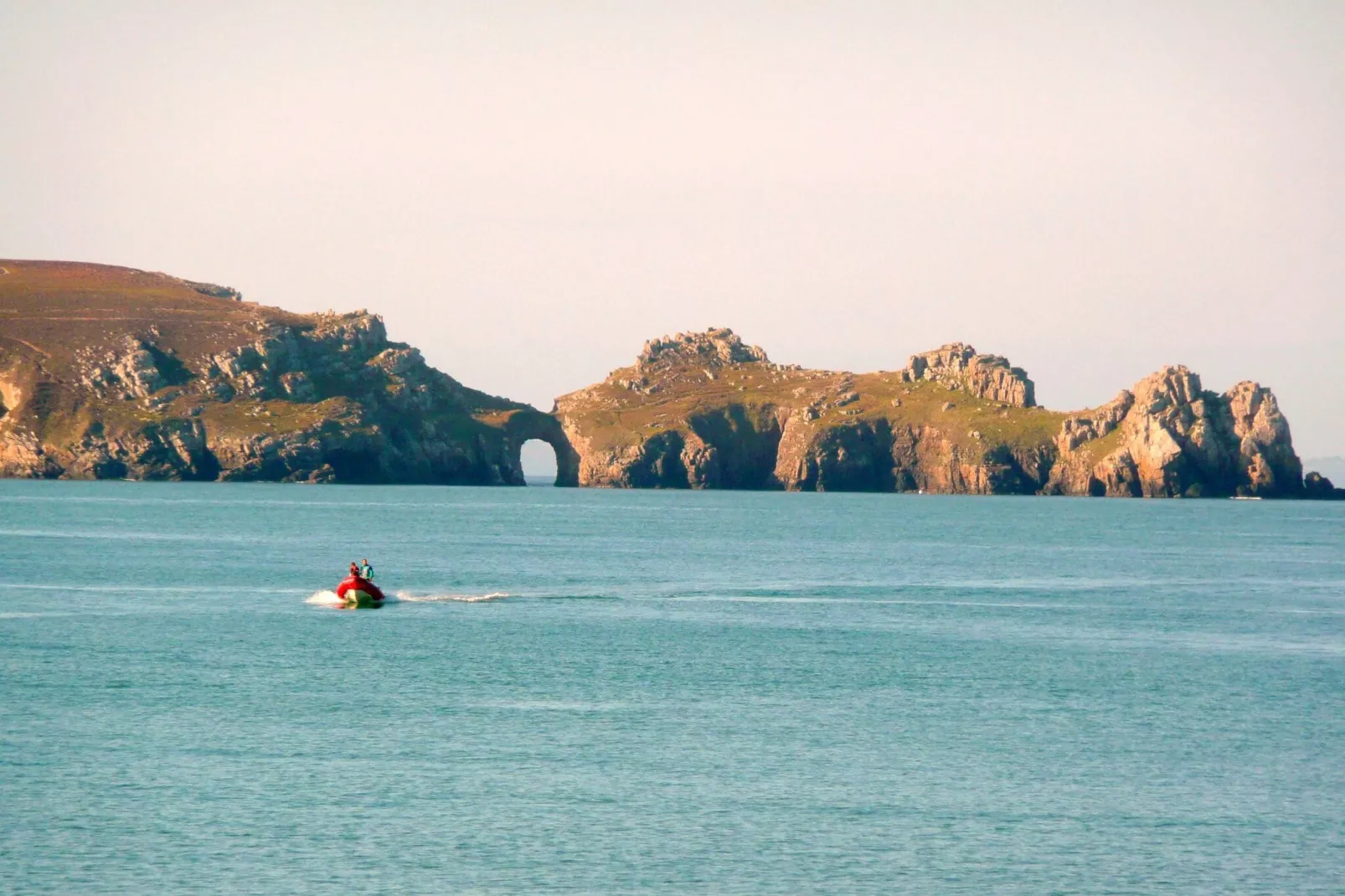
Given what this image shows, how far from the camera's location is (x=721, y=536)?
155m

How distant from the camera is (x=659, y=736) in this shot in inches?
1907

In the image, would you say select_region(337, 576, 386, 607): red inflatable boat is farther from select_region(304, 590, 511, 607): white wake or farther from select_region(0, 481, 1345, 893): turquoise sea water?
select_region(0, 481, 1345, 893): turquoise sea water

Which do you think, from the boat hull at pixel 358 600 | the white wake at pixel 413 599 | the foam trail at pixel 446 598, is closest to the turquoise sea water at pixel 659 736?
the foam trail at pixel 446 598

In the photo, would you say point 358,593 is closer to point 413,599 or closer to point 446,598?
point 413,599

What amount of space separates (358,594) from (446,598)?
655 centimetres

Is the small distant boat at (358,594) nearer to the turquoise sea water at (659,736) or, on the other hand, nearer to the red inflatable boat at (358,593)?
the red inflatable boat at (358,593)

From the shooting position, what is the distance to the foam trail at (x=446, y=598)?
8662cm

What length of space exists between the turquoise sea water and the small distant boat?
1307mm

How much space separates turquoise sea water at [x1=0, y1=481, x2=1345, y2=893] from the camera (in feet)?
116

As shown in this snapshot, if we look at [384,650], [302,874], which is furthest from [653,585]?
[302,874]

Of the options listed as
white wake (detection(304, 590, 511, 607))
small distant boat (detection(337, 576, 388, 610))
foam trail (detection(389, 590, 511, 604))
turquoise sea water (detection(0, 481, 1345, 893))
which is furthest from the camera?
foam trail (detection(389, 590, 511, 604))

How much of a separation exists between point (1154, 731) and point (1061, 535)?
119 m

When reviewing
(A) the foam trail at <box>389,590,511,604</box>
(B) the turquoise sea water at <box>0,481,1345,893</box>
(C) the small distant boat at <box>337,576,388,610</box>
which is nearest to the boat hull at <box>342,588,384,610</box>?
(C) the small distant boat at <box>337,576,388,610</box>

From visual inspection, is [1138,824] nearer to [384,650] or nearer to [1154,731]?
[1154,731]
